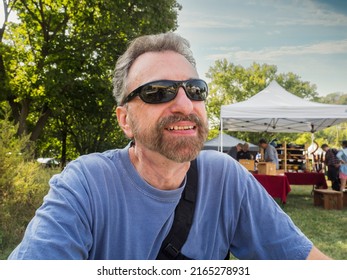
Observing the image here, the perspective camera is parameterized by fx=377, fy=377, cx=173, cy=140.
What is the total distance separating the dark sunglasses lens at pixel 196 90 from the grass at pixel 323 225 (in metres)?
3.97

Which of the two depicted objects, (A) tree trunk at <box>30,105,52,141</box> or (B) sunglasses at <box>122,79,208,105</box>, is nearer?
(B) sunglasses at <box>122,79,208,105</box>

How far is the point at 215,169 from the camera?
59.1 inches

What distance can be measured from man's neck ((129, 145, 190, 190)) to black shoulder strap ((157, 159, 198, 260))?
0.18 ft

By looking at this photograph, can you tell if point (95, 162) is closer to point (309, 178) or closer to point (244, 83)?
point (309, 178)

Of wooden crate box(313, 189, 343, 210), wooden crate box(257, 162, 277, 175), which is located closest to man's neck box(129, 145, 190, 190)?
wooden crate box(257, 162, 277, 175)

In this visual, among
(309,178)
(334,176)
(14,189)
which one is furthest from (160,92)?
(334,176)

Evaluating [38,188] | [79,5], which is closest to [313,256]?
[38,188]

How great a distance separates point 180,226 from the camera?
1.33 meters

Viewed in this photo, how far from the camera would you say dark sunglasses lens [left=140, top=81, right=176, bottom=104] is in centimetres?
142

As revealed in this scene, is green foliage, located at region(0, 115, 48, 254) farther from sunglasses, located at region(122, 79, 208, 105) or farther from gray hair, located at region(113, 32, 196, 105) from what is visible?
sunglasses, located at region(122, 79, 208, 105)

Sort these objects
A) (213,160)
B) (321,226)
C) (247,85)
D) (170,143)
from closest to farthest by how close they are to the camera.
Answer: (170,143), (213,160), (321,226), (247,85)

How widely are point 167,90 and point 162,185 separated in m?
0.36

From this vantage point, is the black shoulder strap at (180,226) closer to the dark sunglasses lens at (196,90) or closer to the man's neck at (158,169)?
the man's neck at (158,169)

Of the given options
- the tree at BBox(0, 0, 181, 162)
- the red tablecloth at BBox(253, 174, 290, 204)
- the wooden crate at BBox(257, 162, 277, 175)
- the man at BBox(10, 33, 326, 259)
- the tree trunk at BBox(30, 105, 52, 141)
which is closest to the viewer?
the man at BBox(10, 33, 326, 259)
